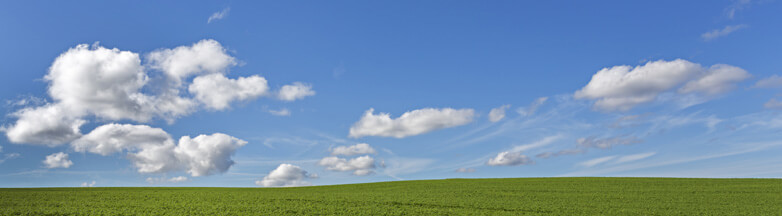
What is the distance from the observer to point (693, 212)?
2273cm

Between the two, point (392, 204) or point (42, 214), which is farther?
point (392, 204)

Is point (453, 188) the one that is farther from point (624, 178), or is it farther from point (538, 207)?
point (624, 178)

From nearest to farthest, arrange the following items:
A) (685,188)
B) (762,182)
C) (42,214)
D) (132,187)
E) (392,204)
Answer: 1. (42,214)
2. (392,204)
3. (132,187)
4. (685,188)
5. (762,182)

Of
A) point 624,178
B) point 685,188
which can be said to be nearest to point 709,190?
point 685,188

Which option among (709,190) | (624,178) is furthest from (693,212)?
(624,178)

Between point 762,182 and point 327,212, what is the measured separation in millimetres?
37197

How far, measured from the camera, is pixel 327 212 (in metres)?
19.9

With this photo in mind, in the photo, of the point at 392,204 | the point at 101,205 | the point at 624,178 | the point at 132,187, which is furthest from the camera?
the point at 624,178

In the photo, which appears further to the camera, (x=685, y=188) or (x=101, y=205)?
(x=685, y=188)

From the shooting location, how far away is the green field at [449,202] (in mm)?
20438

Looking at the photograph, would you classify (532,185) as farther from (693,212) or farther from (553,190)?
(693,212)

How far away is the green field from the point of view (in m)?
20.4

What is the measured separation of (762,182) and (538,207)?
1025 inches

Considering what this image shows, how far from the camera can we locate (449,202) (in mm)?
24172
